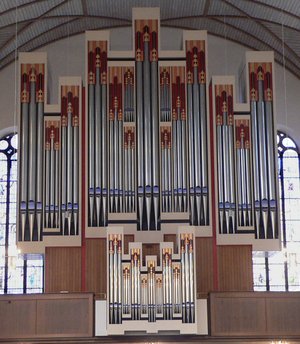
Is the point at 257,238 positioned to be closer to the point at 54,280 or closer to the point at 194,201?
the point at 194,201

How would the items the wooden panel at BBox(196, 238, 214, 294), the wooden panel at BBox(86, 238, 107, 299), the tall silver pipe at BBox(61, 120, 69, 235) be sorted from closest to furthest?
1. the wooden panel at BBox(86, 238, 107, 299)
2. the wooden panel at BBox(196, 238, 214, 294)
3. the tall silver pipe at BBox(61, 120, 69, 235)

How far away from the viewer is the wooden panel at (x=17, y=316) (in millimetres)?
23203

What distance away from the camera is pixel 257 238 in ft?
80.0

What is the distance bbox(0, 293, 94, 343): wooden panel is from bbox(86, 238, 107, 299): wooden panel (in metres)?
0.91

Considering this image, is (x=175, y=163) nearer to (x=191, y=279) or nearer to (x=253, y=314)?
(x=191, y=279)

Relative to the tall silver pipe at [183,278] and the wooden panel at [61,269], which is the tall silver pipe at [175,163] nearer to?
the tall silver pipe at [183,278]

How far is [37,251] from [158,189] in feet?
11.1

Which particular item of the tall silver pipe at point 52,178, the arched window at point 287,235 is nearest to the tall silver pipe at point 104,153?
the tall silver pipe at point 52,178

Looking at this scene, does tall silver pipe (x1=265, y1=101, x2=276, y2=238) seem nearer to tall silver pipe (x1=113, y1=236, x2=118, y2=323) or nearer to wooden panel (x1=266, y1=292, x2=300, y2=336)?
wooden panel (x1=266, y1=292, x2=300, y2=336)

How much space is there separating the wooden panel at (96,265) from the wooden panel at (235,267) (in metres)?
2.89

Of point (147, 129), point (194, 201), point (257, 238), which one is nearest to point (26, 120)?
point (147, 129)

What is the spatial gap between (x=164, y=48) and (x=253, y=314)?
9.11m

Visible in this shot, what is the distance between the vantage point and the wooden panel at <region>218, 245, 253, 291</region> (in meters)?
24.5

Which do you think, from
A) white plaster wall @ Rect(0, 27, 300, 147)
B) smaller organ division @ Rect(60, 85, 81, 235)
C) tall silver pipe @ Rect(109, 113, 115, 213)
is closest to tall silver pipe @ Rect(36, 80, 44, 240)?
smaller organ division @ Rect(60, 85, 81, 235)
